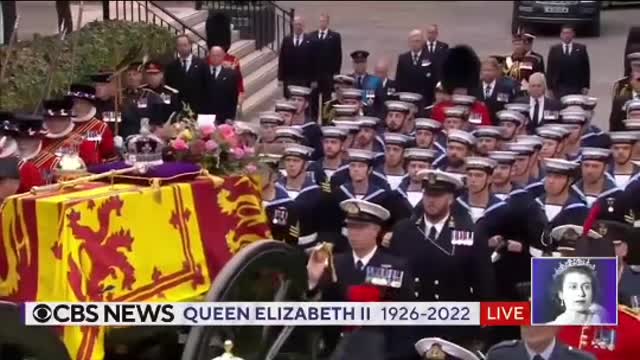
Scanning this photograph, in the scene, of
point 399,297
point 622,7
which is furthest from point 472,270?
point 622,7

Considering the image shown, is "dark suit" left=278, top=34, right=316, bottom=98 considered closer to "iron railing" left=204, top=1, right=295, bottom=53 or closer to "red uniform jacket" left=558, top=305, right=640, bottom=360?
"iron railing" left=204, top=1, right=295, bottom=53

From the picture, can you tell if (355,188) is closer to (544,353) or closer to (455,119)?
(455,119)

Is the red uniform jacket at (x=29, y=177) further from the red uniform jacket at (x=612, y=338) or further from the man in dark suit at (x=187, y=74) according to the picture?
the man in dark suit at (x=187, y=74)

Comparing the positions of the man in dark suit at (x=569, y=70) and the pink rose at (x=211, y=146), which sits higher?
the pink rose at (x=211, y=146)

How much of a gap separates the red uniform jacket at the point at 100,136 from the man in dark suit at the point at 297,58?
8468mm

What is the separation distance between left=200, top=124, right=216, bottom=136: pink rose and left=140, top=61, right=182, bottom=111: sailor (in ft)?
20.3

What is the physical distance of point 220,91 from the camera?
58.4ft

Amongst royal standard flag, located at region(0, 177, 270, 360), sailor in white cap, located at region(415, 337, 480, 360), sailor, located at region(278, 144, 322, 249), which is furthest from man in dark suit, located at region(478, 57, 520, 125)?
sailor in white cap, located at region(415, 337, 480, 360)

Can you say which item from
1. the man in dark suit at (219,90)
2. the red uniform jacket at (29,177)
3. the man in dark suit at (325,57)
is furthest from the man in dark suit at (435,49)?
the red uniform jacket at (29,177)

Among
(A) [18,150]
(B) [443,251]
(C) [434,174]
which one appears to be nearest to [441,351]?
(B) [443,251]

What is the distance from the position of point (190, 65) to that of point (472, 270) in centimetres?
897

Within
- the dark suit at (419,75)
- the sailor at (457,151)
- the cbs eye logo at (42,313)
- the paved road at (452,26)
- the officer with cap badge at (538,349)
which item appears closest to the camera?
the officer with cap badge at (538,349)

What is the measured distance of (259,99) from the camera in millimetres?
21203

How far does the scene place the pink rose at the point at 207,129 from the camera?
385 inches
